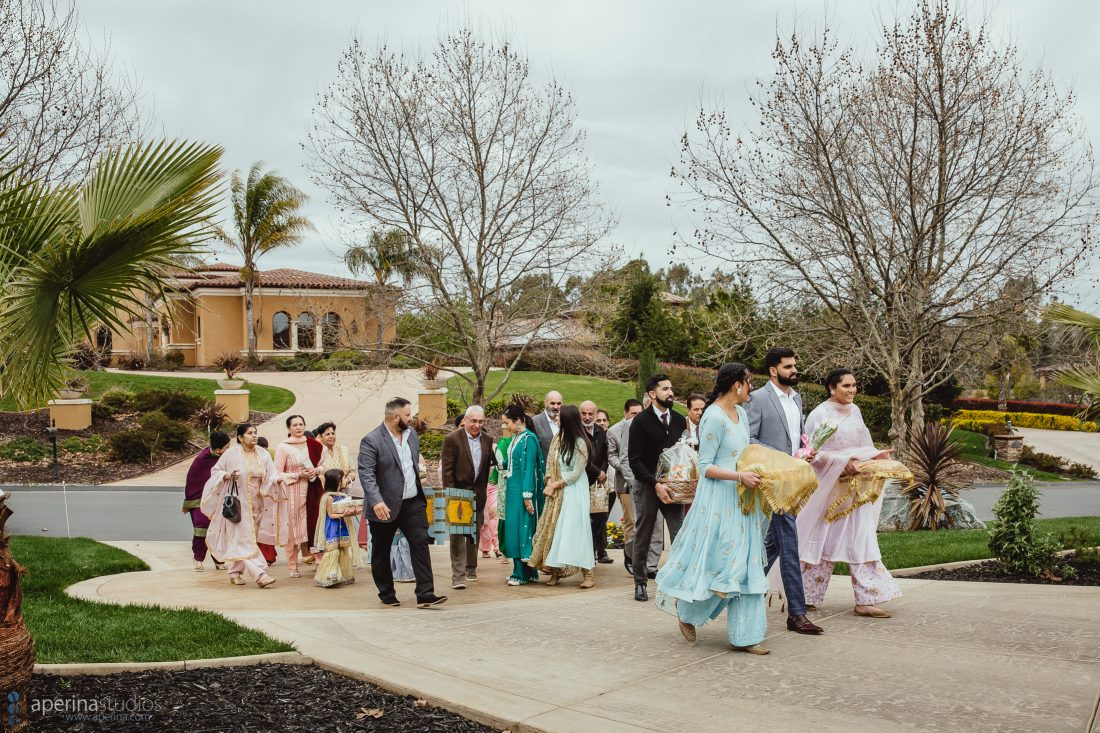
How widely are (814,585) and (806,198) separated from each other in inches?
460

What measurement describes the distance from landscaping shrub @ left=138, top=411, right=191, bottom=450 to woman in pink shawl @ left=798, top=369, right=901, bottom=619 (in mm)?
21925

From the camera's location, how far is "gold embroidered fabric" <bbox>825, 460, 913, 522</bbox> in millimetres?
7133

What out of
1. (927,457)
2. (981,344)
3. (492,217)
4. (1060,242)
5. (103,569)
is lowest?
(103,569)

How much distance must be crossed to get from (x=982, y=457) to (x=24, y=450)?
30.8m

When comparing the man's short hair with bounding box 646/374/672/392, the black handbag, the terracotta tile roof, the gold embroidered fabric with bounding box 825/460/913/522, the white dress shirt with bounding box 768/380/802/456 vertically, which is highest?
the terracotta tile roof

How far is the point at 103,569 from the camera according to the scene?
34.4 ft

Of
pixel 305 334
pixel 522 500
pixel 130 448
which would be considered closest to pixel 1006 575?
pixel 522 500

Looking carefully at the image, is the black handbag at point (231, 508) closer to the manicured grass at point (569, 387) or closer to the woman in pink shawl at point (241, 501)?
the woman in pink shawl at point (241, 501)

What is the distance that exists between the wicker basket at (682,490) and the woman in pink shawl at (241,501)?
451 centimetres

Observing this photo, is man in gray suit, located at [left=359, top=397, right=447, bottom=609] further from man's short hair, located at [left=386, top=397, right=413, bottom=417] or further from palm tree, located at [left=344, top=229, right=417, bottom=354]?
palm tree, located at [left=344, top=229, right=417, bottom=354]

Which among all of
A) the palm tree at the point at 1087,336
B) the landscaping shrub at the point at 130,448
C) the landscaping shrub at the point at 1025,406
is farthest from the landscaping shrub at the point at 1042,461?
the landscaping shrub at the point at 130,448

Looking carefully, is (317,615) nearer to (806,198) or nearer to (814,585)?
(814,585)

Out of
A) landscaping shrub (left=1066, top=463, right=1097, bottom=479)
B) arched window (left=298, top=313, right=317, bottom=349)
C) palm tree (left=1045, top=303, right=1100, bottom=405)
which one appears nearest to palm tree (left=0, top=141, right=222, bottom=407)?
palm tree (left=1045, top=303, right=1100, bottom=405)

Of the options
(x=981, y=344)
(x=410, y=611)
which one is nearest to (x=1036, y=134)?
(x=981, y=344)
